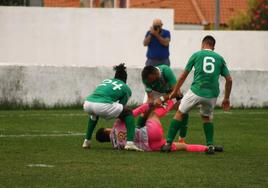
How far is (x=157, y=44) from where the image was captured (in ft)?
80.7

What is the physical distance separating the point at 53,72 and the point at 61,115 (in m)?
2.34

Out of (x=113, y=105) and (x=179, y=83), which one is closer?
(x=179, y=83)

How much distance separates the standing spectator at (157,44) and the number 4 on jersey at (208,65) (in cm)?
843

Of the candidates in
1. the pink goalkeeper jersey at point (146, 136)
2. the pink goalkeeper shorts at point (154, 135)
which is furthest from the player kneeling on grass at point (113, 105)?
the pink goalkeeper shorts at point (154, 135)

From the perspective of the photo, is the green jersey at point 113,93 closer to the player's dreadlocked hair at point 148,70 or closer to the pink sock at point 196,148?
the player's dreadlocked hair at point 148,70

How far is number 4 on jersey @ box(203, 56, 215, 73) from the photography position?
16.0m

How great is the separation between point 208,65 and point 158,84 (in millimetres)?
1154

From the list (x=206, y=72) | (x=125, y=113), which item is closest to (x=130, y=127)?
(x=125, y=113)

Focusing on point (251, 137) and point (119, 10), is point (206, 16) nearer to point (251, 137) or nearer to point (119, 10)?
point (119, 10)

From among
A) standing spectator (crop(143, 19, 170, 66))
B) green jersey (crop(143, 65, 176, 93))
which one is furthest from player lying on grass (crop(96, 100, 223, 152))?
standing spectator (crop(143, 19, 170, 66))

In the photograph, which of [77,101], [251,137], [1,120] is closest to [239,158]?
[251,137]

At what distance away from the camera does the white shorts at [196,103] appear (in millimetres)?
16016

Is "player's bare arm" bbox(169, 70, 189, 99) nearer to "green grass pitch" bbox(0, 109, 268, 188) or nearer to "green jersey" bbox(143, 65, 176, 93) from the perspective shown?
"green jersey" bbox(143, 65, 176, 93)

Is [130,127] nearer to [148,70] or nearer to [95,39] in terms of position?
[148,70]
